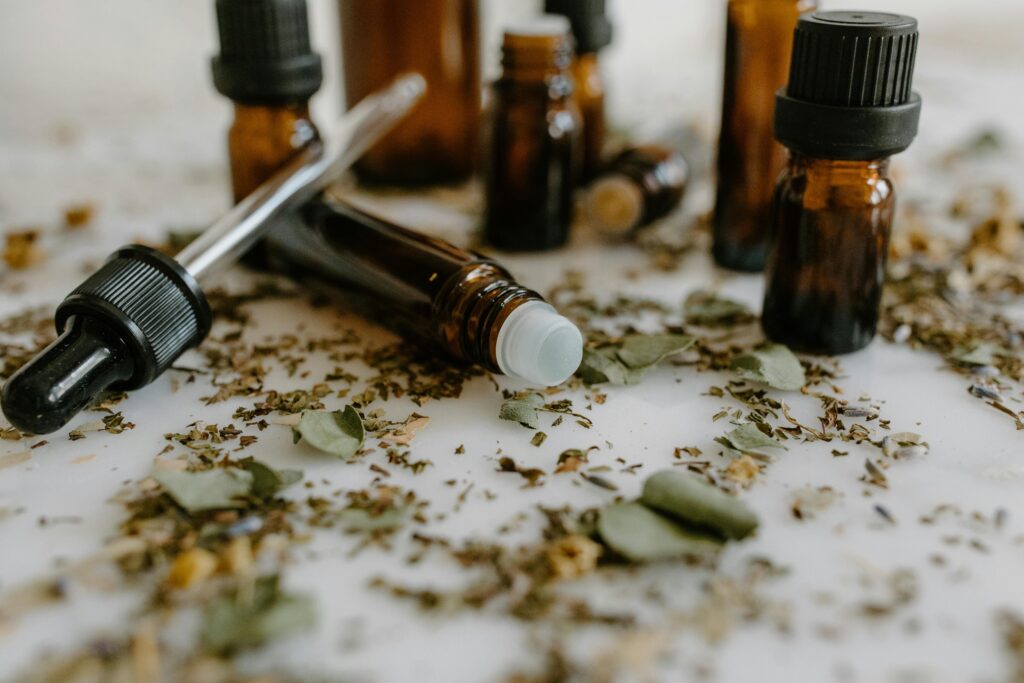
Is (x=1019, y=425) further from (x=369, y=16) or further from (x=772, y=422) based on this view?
(x=369, y=16)

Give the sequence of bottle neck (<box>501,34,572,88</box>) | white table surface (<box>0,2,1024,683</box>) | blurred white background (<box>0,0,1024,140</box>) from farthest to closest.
Answer: blurred white background (<box>0,0,1024,140</box>) < bottle neck (<box>501,34,572,88</box>) < white table surface (<box>0,2,1024,683</box>)

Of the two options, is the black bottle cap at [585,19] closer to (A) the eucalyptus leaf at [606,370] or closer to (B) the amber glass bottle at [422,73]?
(B) the amber glass bottle at [422,73]

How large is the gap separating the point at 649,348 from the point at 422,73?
17.6 inches

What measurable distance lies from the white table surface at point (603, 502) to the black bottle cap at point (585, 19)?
25 cm

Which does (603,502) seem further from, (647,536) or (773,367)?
(773,367)

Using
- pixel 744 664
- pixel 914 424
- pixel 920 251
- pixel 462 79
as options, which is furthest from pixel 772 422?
pixel 462 79

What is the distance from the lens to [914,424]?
1.87ft

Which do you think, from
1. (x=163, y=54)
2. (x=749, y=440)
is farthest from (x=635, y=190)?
(x=163, y=54)

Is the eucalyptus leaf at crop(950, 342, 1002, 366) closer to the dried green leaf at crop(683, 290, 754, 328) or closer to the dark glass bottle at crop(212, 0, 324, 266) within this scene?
the dried green leaf at crop(683, 290, 754, 328)

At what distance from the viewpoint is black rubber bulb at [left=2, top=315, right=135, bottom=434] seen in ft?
1.73

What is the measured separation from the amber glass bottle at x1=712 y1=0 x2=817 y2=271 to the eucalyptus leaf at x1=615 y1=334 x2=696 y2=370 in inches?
5.7

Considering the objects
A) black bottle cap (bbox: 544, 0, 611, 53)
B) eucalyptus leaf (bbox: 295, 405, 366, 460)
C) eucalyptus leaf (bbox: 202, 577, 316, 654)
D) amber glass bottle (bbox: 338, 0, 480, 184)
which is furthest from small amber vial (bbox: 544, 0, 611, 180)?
eucalyptus leaf (bbox: 202, 577, 316, 654)

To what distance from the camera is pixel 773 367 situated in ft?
2.02

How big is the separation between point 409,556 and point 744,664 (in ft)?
0.53
